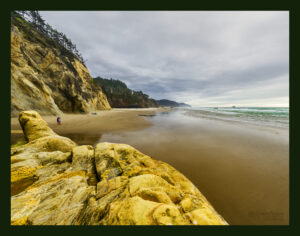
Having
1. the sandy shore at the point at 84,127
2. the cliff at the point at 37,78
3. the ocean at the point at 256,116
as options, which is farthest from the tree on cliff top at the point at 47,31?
the ocean at the point at 256,116

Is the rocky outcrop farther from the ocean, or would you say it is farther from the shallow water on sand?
the ocean

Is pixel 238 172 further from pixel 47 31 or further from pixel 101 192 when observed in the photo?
pixel 47 31

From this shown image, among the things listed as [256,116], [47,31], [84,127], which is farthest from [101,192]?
[47,31]

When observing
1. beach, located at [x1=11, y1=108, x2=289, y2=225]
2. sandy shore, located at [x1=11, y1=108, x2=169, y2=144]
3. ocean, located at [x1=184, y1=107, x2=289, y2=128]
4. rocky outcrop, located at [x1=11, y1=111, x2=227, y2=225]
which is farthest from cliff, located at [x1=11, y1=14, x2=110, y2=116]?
ocean, located at [x1=184, y1=107, x2=289, y2=128]

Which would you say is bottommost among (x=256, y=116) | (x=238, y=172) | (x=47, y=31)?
(x=238, y=172)

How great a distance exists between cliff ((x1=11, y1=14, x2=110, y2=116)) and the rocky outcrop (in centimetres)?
1520

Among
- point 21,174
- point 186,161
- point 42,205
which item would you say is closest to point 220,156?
point 186,161

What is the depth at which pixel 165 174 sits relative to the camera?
311 centimetres

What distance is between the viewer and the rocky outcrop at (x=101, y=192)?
1.87 meters

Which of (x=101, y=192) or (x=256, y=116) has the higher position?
(x=256, y=116)

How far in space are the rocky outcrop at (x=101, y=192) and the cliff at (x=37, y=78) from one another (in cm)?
1520

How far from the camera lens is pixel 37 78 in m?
14.5

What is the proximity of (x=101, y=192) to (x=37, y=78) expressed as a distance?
21.4m

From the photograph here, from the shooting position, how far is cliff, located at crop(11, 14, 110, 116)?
42.5 feet
